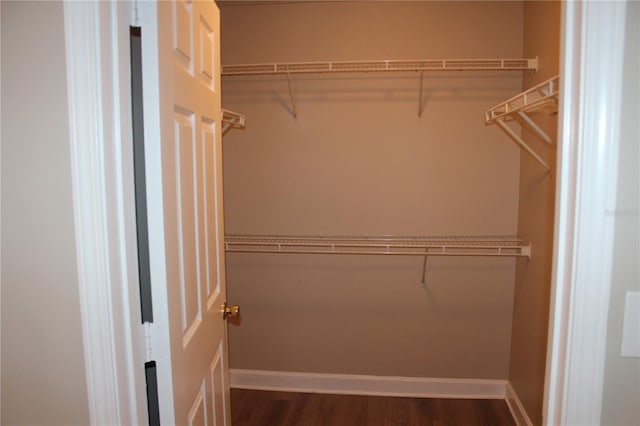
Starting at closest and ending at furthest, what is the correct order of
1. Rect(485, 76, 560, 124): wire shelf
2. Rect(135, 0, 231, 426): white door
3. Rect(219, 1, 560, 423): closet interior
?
Rect(135, 0, 231, 426): white door, Rect(485, 76, 560, 124): wire shelf, Rect(219, 1, 560, 423): closet interior

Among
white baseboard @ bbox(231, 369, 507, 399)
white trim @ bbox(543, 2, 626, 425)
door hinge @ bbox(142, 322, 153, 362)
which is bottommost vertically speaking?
white baseboard @ bbox(231, 369, 507, 399)

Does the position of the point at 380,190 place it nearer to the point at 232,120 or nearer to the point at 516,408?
the point at 232,120

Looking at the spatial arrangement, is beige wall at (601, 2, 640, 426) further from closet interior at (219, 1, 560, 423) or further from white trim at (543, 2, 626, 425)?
closet interior at (219, 1, 560, 423)

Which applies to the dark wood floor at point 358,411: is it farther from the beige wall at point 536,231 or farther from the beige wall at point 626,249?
the beige wall at point 626,249

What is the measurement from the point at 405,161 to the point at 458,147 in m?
0.31

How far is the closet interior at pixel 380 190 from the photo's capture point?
2264 millimetres

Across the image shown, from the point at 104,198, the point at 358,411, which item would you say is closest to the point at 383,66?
the point at 104,198

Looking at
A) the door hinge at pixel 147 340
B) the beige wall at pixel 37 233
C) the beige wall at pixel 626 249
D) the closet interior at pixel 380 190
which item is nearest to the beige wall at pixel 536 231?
the closet interior at pixel 380 190

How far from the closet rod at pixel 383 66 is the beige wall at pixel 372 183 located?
0.27ft

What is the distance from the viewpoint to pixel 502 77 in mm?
2264

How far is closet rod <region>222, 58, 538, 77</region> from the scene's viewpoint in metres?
2.09

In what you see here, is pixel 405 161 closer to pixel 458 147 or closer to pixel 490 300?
pixel 458 147

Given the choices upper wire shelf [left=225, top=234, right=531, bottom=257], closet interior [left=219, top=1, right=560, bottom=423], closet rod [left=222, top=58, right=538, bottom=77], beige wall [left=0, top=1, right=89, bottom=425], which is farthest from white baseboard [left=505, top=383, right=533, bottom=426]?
beige wall [left=0, top=1, right=89, bottom=425]

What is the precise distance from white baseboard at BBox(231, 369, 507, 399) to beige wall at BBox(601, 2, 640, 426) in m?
1.84
